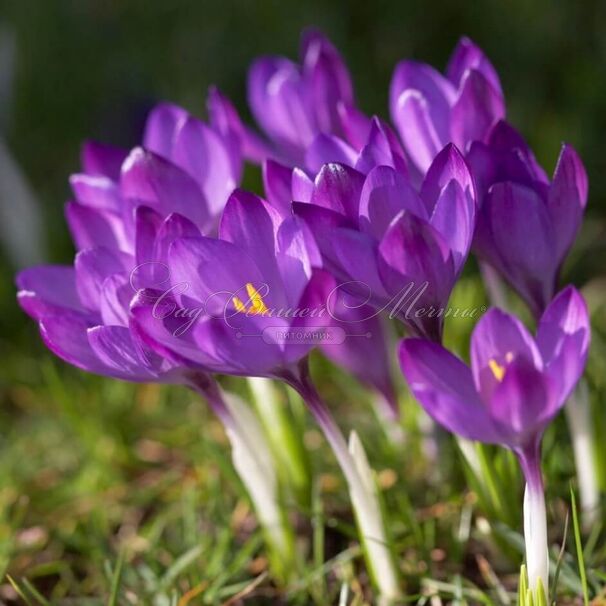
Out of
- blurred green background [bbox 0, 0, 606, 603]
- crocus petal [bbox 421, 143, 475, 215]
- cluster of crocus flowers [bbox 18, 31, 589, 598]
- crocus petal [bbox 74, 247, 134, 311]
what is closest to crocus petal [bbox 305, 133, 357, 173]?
cluster of crocus flowers [bbox 18, 31, 589, 598]

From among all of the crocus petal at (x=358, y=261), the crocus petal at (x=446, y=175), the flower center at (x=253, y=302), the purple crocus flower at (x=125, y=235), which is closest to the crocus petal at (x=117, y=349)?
the purple crocus flower at (x=125, y=235)

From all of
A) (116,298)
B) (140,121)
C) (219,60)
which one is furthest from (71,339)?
(219,60)

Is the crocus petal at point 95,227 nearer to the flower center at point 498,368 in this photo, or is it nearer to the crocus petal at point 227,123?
the crocus petal at point 227,123

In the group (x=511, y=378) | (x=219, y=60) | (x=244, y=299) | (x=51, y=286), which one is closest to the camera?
(x=511, y=378)

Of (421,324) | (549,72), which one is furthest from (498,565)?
(549,72)

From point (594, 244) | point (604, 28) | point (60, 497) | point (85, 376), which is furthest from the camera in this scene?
point (604, 28)

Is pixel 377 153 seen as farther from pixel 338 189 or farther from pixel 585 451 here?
pixel 585 451

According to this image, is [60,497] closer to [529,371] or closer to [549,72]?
[529,371]
